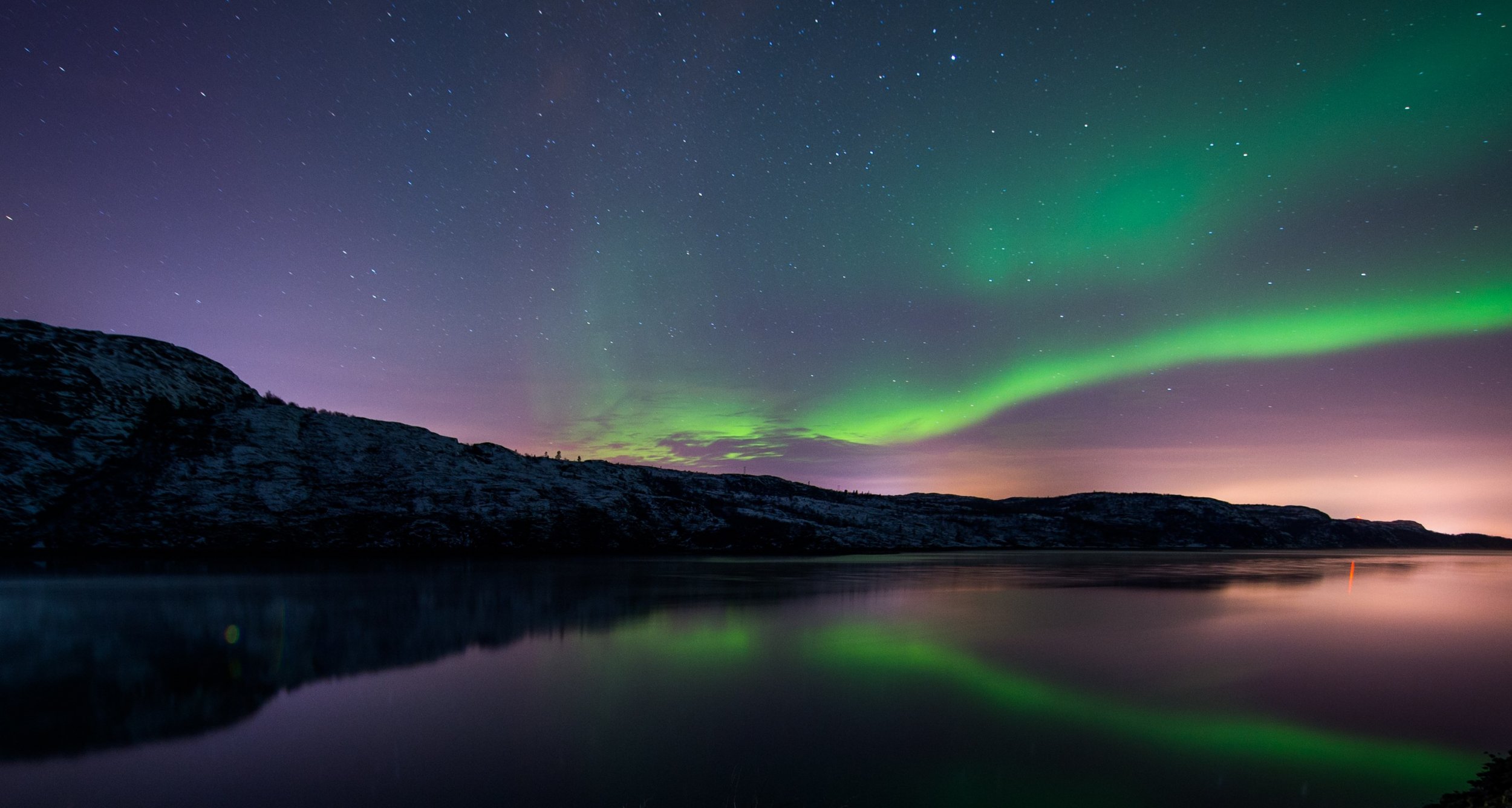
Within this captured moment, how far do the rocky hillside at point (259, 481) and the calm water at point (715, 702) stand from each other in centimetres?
2024

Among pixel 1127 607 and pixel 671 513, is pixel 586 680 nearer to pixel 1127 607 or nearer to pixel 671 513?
pixel 1127 607

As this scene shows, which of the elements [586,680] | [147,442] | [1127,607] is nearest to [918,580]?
[1127,607]

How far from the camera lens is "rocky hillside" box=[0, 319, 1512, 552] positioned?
133 feet

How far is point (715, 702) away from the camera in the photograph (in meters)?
11.2

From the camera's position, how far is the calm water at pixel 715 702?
762cm

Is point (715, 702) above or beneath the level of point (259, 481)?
beneath

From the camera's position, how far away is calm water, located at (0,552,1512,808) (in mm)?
7625

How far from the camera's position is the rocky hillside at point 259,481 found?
40.5 metres

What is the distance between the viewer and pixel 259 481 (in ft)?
159

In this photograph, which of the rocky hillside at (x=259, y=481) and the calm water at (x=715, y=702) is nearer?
the calm water at (x=715, y=702)

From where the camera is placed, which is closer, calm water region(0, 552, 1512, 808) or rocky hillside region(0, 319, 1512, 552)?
calm water region(0, 552, 1512, 808)

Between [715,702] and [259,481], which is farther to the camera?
[259,481]

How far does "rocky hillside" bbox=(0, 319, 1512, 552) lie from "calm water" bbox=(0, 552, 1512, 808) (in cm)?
2024

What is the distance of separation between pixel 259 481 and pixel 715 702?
5368 centimetres
